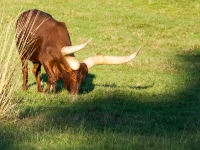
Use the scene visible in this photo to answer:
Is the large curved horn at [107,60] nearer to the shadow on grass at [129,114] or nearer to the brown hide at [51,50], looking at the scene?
the brown hide at [51,50]

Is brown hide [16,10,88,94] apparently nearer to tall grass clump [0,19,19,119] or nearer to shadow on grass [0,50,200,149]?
shadow on grass [0,50,200,149]

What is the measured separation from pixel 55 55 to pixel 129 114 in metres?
2.61

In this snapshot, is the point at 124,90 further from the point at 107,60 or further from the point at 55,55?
the point at 55,55

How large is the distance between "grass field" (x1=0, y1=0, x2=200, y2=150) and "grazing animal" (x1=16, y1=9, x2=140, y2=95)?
1.33 ft

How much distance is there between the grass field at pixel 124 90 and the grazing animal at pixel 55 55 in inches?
16.0

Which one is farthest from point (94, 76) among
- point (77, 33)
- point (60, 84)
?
point (77, 33)

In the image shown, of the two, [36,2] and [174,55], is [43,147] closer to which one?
[174,55]

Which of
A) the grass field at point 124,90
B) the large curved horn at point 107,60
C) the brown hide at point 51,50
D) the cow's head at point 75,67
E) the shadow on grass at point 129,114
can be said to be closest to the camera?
the grass field at point 124,90

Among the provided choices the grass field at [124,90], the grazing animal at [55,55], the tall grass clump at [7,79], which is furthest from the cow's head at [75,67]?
the tall grass clump at [7,79]

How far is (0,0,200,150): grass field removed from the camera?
25.9 feet

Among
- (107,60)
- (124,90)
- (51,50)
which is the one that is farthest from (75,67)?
(124,90)

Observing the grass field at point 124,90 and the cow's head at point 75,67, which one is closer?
the grass field at point 124,90

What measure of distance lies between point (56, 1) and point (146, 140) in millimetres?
21333

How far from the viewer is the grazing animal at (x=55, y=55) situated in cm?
1215
